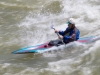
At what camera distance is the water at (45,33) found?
820 cm

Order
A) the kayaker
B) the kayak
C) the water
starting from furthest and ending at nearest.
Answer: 1. the kayaker
2. the kayak
3. the water

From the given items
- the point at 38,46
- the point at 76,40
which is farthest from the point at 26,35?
the point at 76,40

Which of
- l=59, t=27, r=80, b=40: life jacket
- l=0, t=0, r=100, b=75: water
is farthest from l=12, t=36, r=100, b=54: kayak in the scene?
l=59, t=27, r=80, b=40: life jacket

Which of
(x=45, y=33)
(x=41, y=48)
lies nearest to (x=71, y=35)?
(x=41, y=48)

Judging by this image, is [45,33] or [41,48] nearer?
[41,48]

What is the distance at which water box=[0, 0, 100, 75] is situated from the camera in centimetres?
820

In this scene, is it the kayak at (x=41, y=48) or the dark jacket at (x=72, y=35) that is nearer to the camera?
the kayak at (x=41, y=48)

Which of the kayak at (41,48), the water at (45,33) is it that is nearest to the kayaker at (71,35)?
the kayak at (41,48)

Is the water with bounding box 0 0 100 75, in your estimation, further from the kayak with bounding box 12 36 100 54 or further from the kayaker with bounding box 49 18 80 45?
the kayaker with bounding box 49 18 80 45

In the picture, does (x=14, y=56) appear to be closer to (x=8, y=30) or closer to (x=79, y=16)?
(x=8, y=30)

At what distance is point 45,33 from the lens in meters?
10.9

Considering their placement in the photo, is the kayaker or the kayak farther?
the kayaker

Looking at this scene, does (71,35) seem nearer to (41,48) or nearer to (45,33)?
(41,48)

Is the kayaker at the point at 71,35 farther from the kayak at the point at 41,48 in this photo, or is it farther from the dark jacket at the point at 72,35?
the kayak at the point at 41,48
